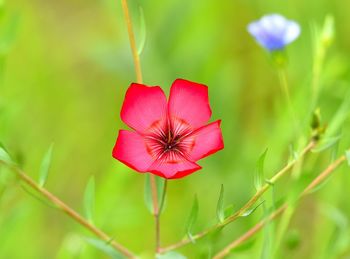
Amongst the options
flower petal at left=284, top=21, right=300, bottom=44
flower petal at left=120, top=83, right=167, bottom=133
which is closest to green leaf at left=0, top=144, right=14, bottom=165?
flower petal at left=120, top=83, right=167, bottom=133

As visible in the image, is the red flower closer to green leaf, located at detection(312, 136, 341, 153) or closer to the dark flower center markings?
the dark flower center markings

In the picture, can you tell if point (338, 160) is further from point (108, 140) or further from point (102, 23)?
point (102, 23)

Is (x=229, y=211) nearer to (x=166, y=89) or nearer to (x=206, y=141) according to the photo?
Answer: (x=206, y=141)

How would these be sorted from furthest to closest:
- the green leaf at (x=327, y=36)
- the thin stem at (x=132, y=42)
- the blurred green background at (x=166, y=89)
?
the blurred green background at (x=166, y=89) → the green leaf at (x=327, y=36) → the thin stem at (x=132, y=42)

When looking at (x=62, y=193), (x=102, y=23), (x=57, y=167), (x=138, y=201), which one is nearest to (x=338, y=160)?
(x=138, y=201)

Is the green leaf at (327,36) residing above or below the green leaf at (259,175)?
above

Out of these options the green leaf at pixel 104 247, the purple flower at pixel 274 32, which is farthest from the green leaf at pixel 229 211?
the purple flower at pixel 274 32

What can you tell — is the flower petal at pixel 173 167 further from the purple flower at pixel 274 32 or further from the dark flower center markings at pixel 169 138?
the purple flower at pixel 274 32

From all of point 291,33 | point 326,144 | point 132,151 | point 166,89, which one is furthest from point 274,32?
point 166,89

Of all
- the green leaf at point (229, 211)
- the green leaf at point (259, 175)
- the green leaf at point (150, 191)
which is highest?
the green leaf at point (259, 175)
